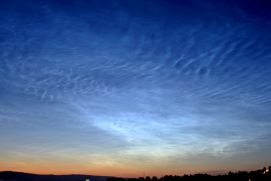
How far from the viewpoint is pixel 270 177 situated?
6419 cm

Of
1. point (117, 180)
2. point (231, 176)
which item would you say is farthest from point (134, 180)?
point (231, 176)

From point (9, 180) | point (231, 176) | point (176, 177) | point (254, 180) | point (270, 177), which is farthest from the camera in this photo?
point (9, 180)

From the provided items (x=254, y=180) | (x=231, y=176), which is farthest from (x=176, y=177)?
(x=254, y=180)

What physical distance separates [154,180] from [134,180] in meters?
5.61

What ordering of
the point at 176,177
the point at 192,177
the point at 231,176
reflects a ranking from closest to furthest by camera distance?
1. the point at 231,176
2. the point at 192,177
3. the point at 176,177

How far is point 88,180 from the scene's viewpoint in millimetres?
86750

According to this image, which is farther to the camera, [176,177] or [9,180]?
[9,180]

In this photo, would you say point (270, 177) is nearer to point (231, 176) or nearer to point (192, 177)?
point (231, 176)

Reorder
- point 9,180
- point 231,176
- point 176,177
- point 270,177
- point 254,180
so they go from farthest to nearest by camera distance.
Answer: point 9,180, point 176,177, point 231,176, point 254,180, point 270,177

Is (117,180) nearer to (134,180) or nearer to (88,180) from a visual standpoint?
(134,180)

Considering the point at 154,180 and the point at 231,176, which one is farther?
the point at 154,180

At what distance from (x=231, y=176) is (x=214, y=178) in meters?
5.06

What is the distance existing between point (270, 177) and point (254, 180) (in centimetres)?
490

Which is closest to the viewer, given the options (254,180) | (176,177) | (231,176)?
(254,180)
